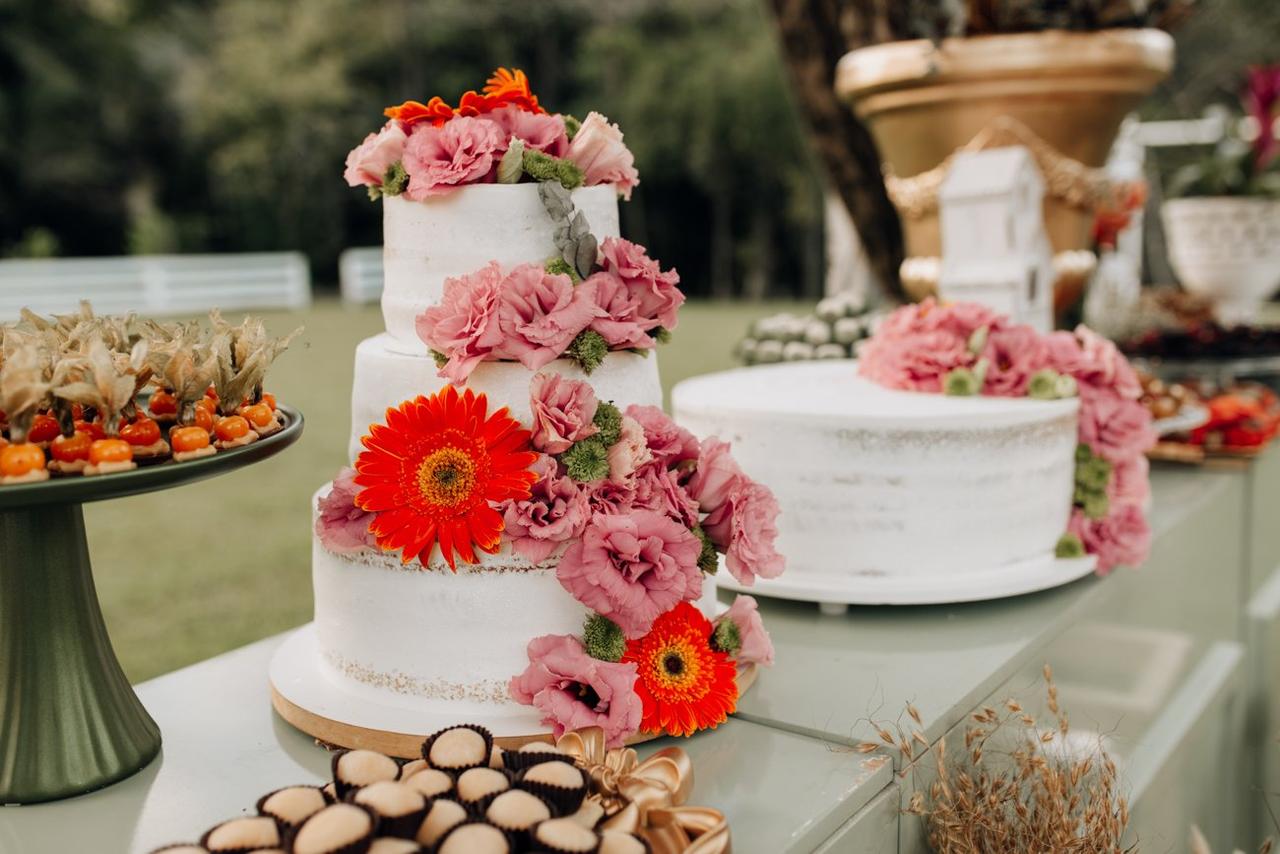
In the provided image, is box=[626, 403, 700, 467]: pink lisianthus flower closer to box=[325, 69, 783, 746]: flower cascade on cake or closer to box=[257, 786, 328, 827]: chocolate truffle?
box=[325, 69, 783, 746]: flower cascade on cake

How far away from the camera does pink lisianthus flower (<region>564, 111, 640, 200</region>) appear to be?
128cm

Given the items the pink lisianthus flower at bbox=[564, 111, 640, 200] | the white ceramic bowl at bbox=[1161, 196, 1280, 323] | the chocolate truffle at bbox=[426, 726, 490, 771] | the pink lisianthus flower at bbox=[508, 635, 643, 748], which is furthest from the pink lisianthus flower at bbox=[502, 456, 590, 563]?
the white ceramic bowl at bbox=[1161, 196, 1280, 323]

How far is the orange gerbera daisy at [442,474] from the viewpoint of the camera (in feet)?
3.83

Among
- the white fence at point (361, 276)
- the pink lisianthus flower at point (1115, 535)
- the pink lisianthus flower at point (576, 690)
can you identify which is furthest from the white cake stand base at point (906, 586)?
the white fence at point (361, 276)

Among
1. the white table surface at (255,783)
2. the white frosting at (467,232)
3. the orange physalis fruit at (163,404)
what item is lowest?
the white table surface at (255,783)

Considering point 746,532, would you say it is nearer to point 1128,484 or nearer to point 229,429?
point 229,429

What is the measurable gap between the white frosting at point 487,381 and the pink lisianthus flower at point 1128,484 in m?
0.97

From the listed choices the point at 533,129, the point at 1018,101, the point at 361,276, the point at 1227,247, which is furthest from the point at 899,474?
the point at 361,276

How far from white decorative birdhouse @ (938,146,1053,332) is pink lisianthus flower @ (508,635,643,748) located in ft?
4.46

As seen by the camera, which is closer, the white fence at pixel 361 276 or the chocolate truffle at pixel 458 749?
the chocolate truffle at pixel 458 749

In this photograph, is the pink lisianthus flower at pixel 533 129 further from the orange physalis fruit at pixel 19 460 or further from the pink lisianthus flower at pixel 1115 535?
the pink lisianthus flower at pixel 1115 535

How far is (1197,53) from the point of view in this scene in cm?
1070

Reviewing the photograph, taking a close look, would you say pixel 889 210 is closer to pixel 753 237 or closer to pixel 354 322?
pixel 354 322

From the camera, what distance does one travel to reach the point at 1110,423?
6.27 feet
